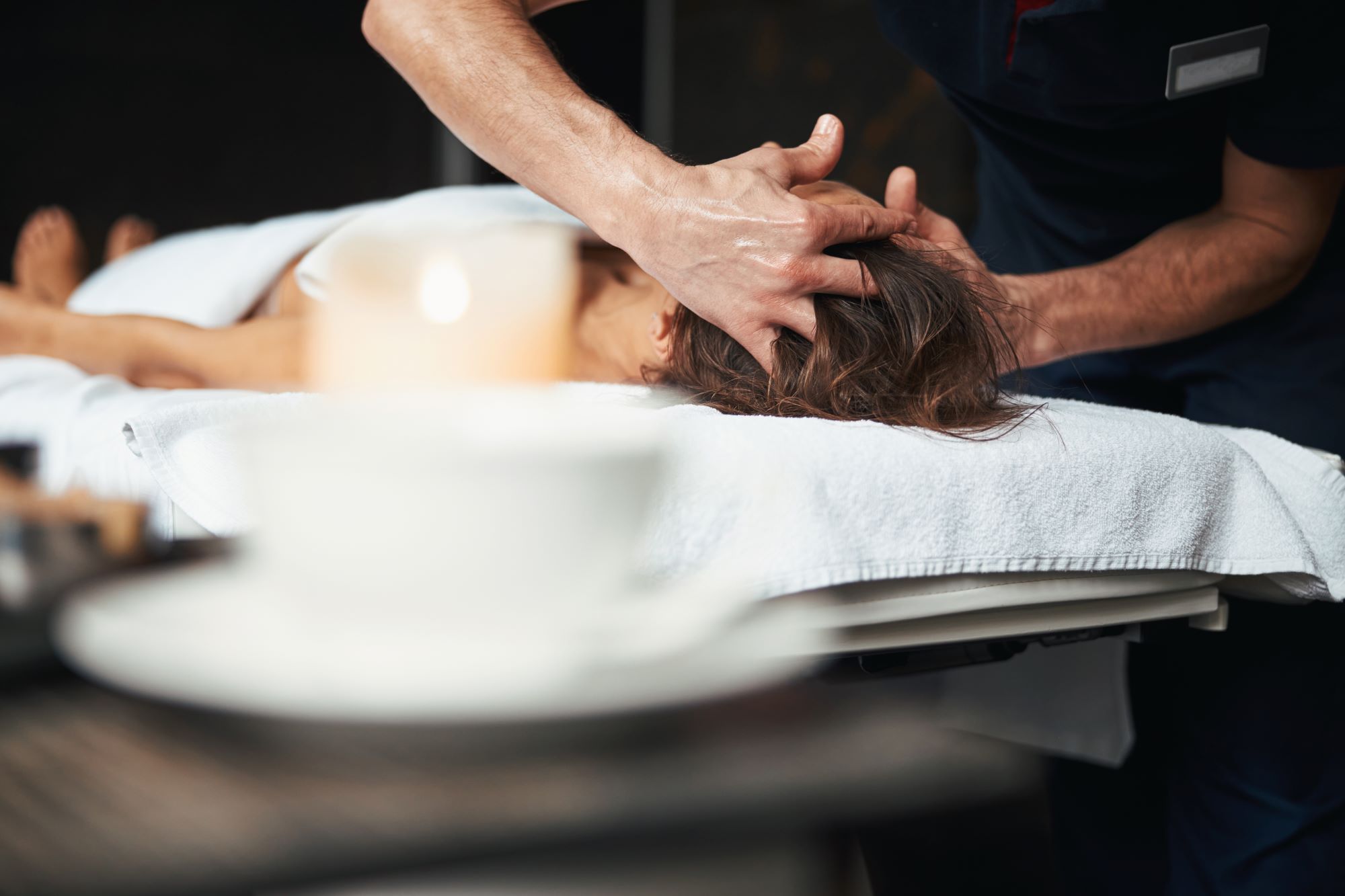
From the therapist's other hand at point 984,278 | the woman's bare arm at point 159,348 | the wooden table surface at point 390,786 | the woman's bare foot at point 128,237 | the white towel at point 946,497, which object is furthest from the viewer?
the woman's bare foot at point 128,237

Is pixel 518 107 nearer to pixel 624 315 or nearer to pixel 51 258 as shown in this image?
pixel 624 315

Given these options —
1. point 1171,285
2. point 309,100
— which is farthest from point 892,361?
point 309,100

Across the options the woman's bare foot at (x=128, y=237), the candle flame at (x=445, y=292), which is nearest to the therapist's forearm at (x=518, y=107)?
the candle flame at (x=445, y=292)

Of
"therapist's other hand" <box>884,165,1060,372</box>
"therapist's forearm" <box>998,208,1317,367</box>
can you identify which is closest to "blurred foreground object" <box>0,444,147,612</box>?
"therapist's other hand" <box>884,165,1060,372</box>

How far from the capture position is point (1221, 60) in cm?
99

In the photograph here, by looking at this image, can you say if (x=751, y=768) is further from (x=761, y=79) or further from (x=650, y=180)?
(x=761, y=79)

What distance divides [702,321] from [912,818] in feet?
2.55

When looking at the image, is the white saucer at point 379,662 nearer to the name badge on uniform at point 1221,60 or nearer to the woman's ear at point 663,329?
the woman's ear at point 663,329

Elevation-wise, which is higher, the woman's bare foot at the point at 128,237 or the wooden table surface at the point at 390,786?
the wooden table surface at the point at 390,786

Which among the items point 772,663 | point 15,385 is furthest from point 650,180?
point 15,385

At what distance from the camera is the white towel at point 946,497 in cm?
57

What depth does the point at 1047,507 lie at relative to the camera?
664 mm

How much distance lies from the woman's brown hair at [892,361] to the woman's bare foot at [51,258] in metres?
1.73

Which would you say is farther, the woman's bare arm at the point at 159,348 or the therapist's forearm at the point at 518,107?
the woman's bare arm at the point at 159,348
